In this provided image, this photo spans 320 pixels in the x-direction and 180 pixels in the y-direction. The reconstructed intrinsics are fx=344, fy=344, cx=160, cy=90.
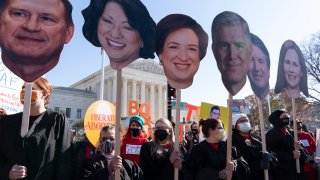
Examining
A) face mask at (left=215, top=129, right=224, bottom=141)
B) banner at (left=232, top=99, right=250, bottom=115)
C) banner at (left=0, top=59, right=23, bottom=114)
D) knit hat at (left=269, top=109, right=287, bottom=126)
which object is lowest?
face mask at (left=215, top=129, right=224, bottom=141)

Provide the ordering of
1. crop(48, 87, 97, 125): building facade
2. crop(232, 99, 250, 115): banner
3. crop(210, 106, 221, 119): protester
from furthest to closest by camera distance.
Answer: crop(48, 87, 97, 125): building facade, crop(232, 99, 250, 115): banner, crop(210, 106, 221, 119): protester

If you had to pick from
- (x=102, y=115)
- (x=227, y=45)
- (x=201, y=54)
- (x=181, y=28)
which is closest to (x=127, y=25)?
(x=181, y=28)

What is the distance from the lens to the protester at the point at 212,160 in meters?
4.60

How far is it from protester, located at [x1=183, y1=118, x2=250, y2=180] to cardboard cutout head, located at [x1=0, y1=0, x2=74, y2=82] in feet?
7.58

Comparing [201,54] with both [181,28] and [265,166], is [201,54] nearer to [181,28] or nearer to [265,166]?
[181,28]

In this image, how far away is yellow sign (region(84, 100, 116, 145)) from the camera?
7477 mm

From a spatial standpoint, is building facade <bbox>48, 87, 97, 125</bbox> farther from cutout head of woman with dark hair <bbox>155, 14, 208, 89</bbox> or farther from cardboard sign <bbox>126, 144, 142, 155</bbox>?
cutout head of woman with dark hair <bbox>155, 14, 208, 89</bbox>

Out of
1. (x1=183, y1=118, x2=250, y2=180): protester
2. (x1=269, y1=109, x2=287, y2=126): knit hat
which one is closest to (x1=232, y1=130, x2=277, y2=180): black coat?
(x1=183, y1=118, x2=250, y2=180): protester

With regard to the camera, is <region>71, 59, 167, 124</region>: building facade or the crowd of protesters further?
<region>71, 59, 167, 124</region>: building facade

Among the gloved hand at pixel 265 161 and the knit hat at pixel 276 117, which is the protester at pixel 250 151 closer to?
the gloved hand at pixel 265 161

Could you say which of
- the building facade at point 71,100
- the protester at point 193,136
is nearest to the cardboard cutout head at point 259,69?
the protester at point 193,136

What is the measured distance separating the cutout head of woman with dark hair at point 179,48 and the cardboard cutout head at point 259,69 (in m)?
1.41

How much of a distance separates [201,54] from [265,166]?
1.95 m

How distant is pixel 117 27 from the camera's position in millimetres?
3984
